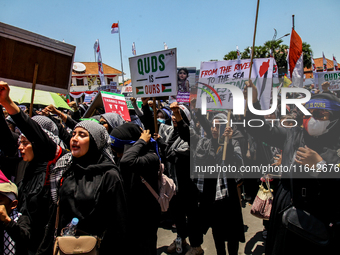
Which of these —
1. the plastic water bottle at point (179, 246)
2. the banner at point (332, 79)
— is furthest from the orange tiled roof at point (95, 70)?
the plastic water bottle at point (179, 246)

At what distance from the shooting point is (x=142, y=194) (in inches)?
90.9

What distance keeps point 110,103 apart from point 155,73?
A: 6.22 feet

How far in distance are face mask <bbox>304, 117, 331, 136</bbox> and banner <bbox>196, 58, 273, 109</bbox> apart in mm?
935

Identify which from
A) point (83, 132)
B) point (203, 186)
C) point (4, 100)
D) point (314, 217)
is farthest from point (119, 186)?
point (314, 217)

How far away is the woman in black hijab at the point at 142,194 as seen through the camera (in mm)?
2223

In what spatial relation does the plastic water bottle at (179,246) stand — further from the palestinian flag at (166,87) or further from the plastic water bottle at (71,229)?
the palestinian flag at (166,87)

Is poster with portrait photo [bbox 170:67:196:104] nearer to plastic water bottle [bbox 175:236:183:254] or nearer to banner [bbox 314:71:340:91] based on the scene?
banner [bbox 314:71:340:91]

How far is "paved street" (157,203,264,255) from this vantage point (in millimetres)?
3348

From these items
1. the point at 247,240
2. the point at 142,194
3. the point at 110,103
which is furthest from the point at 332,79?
the point at 142,194

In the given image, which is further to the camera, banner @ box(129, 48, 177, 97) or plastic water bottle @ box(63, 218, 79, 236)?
banner @ box(129, 48, 177, 97)

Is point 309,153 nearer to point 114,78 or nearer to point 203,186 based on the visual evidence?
point 203,186

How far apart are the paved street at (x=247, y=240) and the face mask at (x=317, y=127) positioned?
2.08 metres

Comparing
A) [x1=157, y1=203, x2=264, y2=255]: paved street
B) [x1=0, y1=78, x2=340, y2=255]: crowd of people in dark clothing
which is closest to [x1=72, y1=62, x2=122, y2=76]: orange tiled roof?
[x1=157, y1=203, x2=264, y2=255]: paved street

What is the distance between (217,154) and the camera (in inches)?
119
